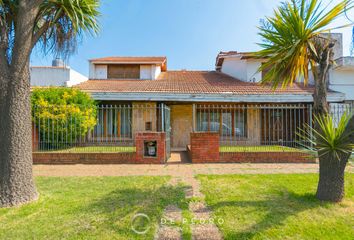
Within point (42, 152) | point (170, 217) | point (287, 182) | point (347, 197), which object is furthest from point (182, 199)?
point (42, 152)

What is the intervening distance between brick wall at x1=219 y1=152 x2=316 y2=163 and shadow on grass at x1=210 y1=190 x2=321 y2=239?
361 centimetres

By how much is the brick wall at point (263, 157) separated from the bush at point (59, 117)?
248 inches

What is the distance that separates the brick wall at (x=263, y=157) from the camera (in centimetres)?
900

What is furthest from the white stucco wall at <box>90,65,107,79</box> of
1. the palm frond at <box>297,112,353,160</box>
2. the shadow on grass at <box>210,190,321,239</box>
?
the palm frond at <box>297,112,353,160</box>

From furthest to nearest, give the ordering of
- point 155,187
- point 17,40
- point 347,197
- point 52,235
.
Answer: point 155,187, point 347,197, point 17,40, point 52,235

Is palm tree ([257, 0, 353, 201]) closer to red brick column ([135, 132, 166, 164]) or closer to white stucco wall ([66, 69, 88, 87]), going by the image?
red brick column ([135, 132, 166, 164])

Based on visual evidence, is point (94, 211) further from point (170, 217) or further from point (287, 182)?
point (287, 182)

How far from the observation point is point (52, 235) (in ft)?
11.5

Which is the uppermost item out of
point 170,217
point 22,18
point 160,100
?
point 22,18

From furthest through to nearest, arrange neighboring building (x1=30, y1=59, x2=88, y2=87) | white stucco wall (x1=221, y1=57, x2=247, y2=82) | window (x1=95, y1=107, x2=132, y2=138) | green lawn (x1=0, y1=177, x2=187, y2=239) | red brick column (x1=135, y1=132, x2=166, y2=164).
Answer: white stucco wall (x1=221, y1=57, x2=247, y2=82)
neighboring building (x1=30, y1=59, x2=88, y2=87)
window (x1=95, y1=107, x2=132, y2=138)
red brick column (x1=135, y1=132, x2=166, y2=164)
green lawn (x1=0, y1=177, x2=187, y2=239)

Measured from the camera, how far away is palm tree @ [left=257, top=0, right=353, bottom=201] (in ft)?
15.1

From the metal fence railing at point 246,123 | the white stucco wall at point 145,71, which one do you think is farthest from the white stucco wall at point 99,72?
the metal fence railing at point 246,123

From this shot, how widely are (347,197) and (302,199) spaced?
1.05 m

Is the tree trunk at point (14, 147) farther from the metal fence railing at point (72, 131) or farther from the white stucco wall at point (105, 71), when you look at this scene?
the white stucco wall at point (105, 71)
